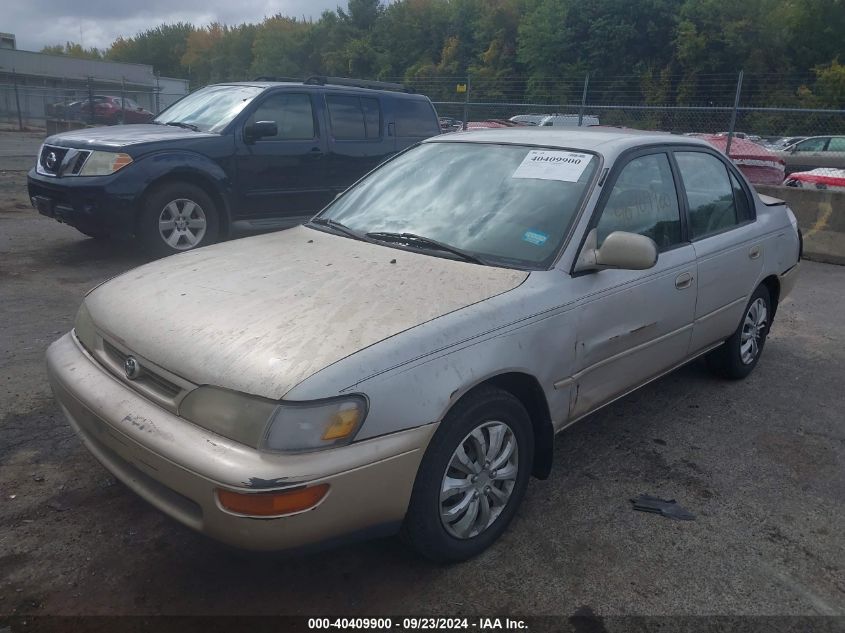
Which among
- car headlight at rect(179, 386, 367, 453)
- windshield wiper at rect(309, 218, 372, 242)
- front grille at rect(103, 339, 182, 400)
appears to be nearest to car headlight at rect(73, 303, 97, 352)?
front grille at rect(103, 339, 182, 400)

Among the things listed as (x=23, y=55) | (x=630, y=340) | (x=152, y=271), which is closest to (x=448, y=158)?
(x=630, y=340)

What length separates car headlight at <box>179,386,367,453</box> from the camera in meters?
2.24

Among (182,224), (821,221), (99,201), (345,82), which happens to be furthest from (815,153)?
(99,201)

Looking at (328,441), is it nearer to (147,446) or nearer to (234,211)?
(147,446)

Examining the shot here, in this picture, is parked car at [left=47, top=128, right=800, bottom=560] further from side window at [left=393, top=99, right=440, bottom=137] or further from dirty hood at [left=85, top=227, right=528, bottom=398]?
side window at [left=393, top=99, right=440, bottom=137]

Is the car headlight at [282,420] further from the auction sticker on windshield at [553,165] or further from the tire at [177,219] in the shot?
the tire at [177,219]

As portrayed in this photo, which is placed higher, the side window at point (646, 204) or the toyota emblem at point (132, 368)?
the side window at point (646, 204)

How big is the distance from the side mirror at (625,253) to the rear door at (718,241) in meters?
1.01

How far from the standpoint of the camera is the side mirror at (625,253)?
3084mm

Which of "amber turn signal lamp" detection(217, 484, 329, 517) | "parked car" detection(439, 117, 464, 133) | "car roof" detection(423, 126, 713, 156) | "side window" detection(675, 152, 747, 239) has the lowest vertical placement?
"amber turn signal lamp" detection(217, 484, 329, 517)

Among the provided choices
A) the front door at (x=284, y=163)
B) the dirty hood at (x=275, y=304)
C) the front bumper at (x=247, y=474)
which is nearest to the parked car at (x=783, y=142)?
the front door at (x=284, y=163)

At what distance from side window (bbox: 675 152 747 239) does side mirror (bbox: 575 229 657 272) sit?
1.06 metres

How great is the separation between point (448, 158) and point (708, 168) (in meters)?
1.67

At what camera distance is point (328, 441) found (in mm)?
2271
